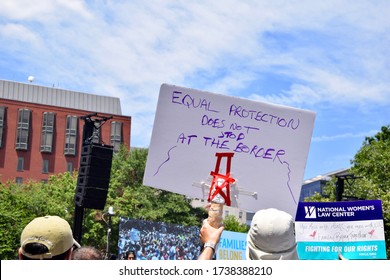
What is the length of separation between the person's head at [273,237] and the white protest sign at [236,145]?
155cm

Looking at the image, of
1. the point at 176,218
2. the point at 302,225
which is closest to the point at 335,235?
the point at 302,225

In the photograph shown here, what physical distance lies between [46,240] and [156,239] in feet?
48.5

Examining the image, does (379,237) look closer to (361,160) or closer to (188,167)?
(188,167)

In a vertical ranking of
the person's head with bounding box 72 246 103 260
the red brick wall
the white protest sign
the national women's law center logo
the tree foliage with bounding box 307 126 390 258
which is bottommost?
the person's head with bounding box 72 246 103 260

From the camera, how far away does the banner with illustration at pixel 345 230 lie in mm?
11383

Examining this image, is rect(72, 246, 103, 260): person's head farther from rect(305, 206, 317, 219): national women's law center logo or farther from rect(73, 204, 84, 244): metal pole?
rect(73, 204, 84, 244): metal pole

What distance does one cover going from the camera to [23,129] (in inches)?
3199

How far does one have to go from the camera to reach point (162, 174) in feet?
13.6

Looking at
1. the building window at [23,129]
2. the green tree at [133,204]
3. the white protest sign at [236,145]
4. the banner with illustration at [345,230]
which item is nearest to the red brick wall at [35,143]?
the building window at [23,129]

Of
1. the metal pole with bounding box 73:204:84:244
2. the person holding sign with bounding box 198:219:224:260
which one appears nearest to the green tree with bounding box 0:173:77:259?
the metal pole with bounding box 73:204:84:244

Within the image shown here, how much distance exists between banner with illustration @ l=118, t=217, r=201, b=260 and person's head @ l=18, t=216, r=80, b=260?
41.2 ft

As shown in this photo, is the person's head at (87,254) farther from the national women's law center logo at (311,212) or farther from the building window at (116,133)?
the building window at (116,133)

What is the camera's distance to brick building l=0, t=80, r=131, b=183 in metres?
80.6

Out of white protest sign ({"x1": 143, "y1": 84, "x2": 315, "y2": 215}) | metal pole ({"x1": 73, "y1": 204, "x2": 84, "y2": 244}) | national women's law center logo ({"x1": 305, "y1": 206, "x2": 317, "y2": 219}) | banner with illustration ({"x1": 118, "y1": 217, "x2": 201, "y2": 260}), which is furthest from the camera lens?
banner with illustration ({"x1": 118, "y1": 217, "x2": 201, "y2": 260})
